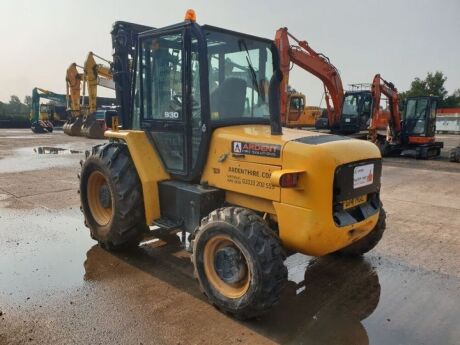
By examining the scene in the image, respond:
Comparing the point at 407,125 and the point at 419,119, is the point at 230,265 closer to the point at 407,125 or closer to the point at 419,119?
the point at 419,119

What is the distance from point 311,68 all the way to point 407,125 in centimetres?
497

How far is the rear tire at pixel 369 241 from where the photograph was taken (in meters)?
4.37

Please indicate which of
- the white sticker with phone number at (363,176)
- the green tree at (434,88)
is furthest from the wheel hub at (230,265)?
the green tree at (434,88)

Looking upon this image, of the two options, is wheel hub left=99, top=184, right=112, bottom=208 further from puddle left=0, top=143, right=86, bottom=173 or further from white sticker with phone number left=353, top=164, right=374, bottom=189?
puddle left=0, top=143, right=86, bottom=173

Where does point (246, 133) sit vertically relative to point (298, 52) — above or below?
below

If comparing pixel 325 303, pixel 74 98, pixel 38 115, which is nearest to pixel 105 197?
pixel 325 303

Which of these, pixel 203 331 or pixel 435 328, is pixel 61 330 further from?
pixel 435 328

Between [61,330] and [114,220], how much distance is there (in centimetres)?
148

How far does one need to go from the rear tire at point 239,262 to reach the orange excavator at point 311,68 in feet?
30.3

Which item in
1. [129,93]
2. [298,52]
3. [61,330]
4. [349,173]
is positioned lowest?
[61,330]

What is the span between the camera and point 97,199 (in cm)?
506

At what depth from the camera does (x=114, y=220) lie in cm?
440

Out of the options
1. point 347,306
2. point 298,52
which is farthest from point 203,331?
point 298,52

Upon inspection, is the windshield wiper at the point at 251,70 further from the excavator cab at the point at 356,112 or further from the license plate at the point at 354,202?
the excavator cab at the point at 356,112
